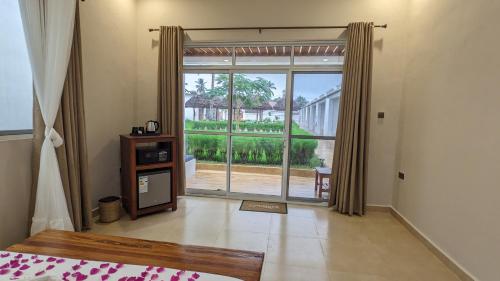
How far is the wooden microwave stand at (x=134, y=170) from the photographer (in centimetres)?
287

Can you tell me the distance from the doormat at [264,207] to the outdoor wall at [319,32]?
1283mm

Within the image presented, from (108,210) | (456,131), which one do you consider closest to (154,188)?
(108,210)

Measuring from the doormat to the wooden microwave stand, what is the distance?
1.01 m

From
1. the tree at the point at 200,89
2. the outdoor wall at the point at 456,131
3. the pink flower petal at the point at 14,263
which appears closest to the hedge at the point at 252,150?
the tree at the point at 200,89

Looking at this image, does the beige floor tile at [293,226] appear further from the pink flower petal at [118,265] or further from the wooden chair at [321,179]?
the pink flower petal at [118,265]

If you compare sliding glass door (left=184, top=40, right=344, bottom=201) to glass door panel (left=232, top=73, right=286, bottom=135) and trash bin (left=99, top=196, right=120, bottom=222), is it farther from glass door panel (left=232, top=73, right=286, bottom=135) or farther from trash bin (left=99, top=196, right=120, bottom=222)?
trash bin (left=99, top=196, right=120, bottom=222)

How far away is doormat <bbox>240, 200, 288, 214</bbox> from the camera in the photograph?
11.1 ft

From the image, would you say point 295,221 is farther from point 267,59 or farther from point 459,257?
point 267,59

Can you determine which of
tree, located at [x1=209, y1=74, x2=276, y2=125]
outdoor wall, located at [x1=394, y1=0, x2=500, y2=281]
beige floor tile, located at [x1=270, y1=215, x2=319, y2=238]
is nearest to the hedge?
tree, located at [x1=209, y1=74, x2=276, y2=125]

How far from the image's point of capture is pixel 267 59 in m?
3.66

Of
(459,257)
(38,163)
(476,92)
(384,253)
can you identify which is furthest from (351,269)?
(38,163)

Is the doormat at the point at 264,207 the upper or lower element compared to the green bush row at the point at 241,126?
lower

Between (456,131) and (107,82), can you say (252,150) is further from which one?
(456,131)

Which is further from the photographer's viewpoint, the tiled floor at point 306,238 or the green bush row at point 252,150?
the green bush row at point 252,150
